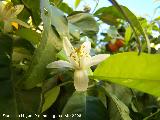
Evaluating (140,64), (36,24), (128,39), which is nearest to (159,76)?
(140,64)

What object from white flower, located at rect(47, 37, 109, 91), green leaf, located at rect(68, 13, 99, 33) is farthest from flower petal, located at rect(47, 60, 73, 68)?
green leaf, located at rect(68, 13, 99, 33)

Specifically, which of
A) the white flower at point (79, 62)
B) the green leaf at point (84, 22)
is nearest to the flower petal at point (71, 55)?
the white flower at point (79, 62)

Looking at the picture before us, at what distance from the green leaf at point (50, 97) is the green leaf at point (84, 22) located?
0.21 meters

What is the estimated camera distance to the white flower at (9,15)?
55 centimetres

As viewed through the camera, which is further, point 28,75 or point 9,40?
point 9,40

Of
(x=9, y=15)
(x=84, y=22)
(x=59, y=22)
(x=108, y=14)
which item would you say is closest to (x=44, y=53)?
(x=59, y=22)

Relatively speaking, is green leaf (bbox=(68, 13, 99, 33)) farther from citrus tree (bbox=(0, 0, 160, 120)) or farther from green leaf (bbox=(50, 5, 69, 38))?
green leaf (bbox=(50, 5, 69, 38))

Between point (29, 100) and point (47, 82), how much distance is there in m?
0.05

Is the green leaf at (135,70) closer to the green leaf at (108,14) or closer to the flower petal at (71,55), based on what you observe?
the flower petal at (71,55)

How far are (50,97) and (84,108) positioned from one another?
0.05m

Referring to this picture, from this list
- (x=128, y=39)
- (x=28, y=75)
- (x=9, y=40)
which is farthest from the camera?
(x=128, y=39)

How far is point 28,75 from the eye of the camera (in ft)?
1.30

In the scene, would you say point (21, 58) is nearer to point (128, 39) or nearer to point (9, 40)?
point (9, 40)

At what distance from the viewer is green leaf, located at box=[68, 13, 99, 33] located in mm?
701
